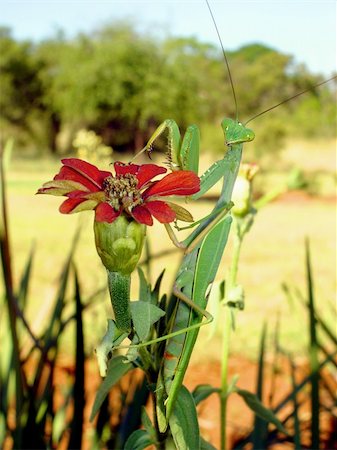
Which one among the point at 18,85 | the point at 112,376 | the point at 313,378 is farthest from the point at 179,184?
the point at 18,85

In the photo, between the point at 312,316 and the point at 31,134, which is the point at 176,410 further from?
the point at 31,134

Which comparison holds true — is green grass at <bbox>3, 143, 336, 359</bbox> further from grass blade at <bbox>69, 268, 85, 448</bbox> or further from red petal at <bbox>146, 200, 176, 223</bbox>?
red petal at <bbox>146, 200, 176, 223</bbox>

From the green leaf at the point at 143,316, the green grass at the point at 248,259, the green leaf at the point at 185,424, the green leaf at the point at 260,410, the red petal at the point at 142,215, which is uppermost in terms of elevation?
the red petal at the point at 142,215

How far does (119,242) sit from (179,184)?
4 centimetres

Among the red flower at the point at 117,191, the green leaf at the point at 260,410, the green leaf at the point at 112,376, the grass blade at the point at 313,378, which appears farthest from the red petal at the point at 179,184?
the grass blade at the point at 313,378

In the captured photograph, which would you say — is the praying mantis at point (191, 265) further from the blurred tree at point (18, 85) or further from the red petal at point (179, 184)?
the blurred tree at point (18, 85)

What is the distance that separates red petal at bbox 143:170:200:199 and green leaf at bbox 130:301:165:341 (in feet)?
0.21

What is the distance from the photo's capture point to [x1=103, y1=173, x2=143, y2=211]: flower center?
34cm

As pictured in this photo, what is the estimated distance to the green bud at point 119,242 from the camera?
0.34 metres

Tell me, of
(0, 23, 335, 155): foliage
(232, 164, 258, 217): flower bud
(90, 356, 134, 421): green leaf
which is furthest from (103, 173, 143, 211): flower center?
(0, 23, 335, 155): foliage

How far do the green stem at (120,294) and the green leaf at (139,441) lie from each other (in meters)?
0.10

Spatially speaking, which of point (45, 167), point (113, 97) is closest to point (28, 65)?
point (45, 167)

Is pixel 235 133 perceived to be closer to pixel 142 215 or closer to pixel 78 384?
pixel 142 215

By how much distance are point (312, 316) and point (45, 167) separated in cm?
1137
